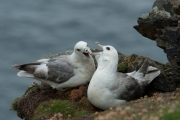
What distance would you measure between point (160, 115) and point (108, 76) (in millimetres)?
5238

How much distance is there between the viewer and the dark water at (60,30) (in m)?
34.9

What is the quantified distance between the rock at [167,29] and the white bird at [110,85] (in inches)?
41.3

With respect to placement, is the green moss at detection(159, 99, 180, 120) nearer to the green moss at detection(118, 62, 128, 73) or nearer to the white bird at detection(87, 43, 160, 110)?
the white bird at detection(87, 43, 160, 110)

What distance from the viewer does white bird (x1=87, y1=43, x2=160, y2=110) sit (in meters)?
14.6

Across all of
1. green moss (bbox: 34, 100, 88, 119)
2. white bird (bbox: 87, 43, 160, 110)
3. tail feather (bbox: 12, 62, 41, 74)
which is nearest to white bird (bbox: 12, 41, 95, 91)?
Answer: tail feather (bbox: 12, 62, 41, 74)

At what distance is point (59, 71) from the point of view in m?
15.7

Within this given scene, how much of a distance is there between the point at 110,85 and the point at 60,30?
76.3 ft

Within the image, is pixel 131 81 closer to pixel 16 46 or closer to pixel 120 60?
pixel 120 60

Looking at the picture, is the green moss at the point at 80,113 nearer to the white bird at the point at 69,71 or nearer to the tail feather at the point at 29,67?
the white bird at the point at 69,71

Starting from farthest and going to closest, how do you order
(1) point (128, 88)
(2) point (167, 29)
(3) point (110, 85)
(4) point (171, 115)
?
(1) point (128, 88), (3) point (110, 85), (2) point (167, 29), (4) point (171, 115)

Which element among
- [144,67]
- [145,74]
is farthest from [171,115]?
[145,74]

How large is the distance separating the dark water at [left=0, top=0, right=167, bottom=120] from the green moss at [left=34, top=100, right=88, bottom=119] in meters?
18.0

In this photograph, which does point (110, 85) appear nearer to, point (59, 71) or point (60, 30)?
point (59, 71)

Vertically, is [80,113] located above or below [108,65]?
below
